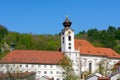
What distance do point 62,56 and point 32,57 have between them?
688 centimetres

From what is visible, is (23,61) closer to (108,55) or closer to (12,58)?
(12,58)

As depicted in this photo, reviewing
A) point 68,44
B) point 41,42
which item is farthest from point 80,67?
point 41,42

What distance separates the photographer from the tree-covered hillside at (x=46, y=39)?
138375 millimetres

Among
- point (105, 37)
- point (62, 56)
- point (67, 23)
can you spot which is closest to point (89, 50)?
point (67, 23)

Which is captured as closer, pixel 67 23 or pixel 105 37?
pixel 67 23

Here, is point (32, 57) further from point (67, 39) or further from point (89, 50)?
point (89, 50)

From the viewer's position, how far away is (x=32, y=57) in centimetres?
8538

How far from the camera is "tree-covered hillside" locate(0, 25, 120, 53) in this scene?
5448 inches

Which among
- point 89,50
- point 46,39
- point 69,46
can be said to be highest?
point 46,39

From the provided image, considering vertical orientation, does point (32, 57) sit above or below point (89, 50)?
below

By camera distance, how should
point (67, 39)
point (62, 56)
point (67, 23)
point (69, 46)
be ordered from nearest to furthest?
point (62, 56) → point (69, 46) → point (67, 39) → point (67, 23)

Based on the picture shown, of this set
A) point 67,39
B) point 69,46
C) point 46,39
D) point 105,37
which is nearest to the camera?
point 69,46

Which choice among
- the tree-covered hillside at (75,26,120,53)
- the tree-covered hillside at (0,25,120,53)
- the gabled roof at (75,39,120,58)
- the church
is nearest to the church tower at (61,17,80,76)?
the church

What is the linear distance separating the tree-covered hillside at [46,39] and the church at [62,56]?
37.2 meters
